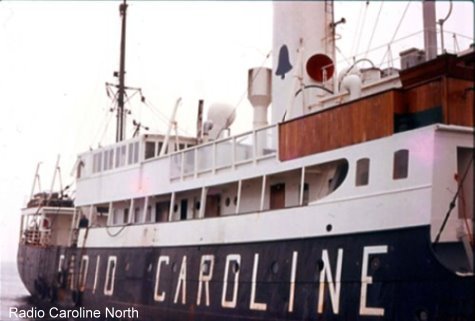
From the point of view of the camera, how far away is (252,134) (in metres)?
17.0

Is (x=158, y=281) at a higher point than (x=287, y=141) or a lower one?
lower

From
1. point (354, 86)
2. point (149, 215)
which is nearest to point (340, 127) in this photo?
point (354, 86)

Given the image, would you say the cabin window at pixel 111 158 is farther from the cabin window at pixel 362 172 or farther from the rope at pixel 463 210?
the rope at pixel 463 210

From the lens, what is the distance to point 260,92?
21531mm

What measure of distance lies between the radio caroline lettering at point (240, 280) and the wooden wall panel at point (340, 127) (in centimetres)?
225

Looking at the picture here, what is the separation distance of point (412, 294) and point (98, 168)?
639 inches

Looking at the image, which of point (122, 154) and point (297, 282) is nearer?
point (297, 282)

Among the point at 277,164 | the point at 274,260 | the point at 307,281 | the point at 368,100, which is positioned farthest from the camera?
the point at 277,164

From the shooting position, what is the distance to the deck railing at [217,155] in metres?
17.8

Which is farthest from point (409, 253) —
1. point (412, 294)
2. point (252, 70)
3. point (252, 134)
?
point (252, 70)

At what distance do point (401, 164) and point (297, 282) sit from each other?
3446 mm

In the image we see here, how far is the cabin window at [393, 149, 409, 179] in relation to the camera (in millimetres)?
12164

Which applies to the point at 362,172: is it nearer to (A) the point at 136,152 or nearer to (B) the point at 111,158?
(A) the point at 136,152

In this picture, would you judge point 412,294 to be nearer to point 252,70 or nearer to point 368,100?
point 368,100
